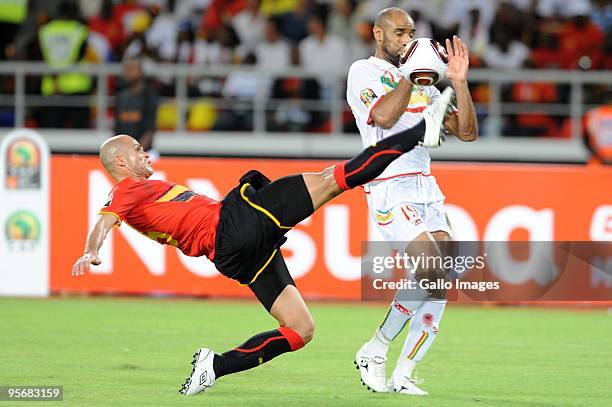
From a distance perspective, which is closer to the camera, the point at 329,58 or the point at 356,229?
the point at 356,229

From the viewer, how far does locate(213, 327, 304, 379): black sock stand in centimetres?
771

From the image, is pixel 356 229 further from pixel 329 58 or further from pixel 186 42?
pixel 186 42

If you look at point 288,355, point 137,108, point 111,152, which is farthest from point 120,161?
point 137,108

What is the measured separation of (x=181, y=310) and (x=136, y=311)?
0.48 metres

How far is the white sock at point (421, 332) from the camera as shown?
323 inches

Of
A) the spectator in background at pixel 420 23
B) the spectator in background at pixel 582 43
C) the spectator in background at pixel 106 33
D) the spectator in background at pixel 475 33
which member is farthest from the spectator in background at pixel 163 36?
the spectator in background at pixel 582 43

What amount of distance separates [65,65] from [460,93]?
1095 cm

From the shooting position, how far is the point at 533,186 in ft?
43.9

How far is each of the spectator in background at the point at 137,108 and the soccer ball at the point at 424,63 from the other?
24.9 ft

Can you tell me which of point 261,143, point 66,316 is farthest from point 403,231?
point 261,143

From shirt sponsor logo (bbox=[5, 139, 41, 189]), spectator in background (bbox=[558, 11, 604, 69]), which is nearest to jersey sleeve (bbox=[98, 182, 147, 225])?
shirt sponsor logo (bbox=[5, 139, 41, 189])

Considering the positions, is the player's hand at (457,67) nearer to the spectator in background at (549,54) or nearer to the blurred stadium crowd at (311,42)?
the blurred stadium crowd at (311,42)

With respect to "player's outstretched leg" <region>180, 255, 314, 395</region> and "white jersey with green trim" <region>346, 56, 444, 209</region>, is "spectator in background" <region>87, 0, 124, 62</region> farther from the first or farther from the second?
"player's outstretched leg" <region>180, 255, 314, 395</region>

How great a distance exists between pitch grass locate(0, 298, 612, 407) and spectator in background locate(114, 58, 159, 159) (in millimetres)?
2250
